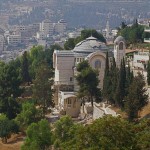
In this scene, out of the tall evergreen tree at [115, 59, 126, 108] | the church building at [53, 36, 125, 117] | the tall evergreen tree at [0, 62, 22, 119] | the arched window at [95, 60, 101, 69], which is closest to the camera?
the tall evergreen tree at [115, 59, 126, 108]

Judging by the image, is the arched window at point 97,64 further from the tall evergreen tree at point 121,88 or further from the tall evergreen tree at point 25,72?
the tall evergreen tree at point 25,72

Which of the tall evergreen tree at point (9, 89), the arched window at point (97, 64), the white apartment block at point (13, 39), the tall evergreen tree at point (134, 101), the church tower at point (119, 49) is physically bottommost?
the white apartment block at point (13, 39)

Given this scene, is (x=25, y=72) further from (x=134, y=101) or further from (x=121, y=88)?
(x=134, y=101)

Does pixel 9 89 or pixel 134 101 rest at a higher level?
pixel 134 101

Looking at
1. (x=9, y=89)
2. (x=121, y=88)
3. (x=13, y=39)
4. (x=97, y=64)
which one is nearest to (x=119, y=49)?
(x=97, y=64)

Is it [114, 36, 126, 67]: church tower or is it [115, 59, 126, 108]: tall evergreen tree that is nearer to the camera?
[115, 59, 126, 108]: tall evergreen tree

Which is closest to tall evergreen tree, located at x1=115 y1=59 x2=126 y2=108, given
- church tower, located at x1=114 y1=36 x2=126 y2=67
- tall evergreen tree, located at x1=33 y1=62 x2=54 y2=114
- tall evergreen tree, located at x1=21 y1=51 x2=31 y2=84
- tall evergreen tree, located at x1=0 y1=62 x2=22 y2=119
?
tall evergreen tree, located at x1=33 y1=62 x2=54 y2=114

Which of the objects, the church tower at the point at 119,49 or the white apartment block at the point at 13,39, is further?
the white apartment block at the point at 13,39

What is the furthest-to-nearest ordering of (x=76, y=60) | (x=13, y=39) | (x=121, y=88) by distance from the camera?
(x=13, y=39)
(x=76, y=60)
(x=121, y=88)

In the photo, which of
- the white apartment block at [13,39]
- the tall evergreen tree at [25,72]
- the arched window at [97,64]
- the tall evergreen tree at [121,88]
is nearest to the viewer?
the tall evergreen tree at [121,88]

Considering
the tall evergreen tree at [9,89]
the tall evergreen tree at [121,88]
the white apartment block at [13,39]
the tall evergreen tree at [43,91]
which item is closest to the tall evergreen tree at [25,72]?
the tall evergreen tree at [9,89]

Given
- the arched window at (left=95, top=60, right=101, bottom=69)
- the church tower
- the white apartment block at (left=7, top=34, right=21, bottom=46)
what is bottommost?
the white apartment block at (left=7, top=34, right=21, bottom=46)

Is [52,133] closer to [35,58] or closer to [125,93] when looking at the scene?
[125,93]

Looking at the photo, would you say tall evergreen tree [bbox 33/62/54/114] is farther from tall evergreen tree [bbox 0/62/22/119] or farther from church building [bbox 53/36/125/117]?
tall evergreen tree [bbox 0/62/22/119]
